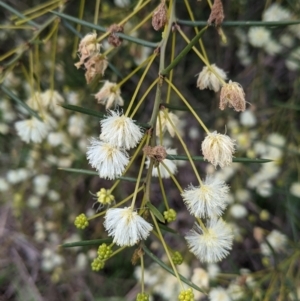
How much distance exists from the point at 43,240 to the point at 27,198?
20 cm

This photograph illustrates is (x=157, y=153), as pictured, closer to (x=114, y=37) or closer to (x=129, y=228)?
(x=129, y=228)

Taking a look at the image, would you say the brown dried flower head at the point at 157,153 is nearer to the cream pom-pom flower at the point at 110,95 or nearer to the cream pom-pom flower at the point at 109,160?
the cream pom-pom flower at the point at 109,160

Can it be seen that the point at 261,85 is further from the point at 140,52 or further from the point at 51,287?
the point at 51,287

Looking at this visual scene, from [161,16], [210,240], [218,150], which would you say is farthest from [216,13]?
[210,240]

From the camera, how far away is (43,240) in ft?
6.03

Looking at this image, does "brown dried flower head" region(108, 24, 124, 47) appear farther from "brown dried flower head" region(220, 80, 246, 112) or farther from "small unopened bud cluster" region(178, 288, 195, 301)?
"small unopened bud cluster" region(178, 288, 195, 301)

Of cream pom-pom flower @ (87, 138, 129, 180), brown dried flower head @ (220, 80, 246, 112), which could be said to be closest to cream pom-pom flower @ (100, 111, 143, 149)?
cream pom-pom flower @ (87, 138, 129, 180)

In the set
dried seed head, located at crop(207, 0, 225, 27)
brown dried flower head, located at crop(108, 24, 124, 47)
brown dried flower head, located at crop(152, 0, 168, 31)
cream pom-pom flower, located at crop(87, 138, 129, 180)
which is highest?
dried seed head, located at crop(207, 0, 225, 27)

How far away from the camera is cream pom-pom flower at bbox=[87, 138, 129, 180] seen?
66cm

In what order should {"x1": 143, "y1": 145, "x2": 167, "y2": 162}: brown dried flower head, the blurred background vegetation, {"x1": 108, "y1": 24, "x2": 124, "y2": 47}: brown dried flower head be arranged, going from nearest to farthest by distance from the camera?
1. {"x1": 143, "y1": 145, "x2": 167, "y2": 162}: brown dried flower head
2. {"x1": 108, "y1": 24, "x2": 124, "y2": 47}: brown dried flower head
3. the blurred background vegetation

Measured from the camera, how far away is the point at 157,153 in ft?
2.10

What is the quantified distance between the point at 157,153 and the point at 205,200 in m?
0.11

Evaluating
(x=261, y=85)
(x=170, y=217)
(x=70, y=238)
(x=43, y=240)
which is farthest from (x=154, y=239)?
(x=170, y=217)

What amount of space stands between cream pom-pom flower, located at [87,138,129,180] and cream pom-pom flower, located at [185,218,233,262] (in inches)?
6.2
